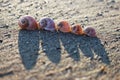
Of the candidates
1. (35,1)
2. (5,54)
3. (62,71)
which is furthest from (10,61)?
(35,1)

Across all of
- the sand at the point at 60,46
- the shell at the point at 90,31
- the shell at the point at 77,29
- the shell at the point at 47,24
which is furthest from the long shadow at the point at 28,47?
the shell at the point at 90,31

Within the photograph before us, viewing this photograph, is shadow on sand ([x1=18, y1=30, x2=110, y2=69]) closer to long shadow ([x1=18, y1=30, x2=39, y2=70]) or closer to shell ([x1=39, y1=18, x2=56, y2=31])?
long shadow ([x1=18, y1=30, x2=39, y2=70])

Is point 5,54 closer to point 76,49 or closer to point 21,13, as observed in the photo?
point 76,49

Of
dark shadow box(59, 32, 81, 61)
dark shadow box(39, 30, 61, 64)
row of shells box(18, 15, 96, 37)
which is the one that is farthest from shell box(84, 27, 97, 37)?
dark shadow box(39, 30, 61, 64)

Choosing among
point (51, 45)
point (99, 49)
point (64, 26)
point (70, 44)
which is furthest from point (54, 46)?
point (99, 49)

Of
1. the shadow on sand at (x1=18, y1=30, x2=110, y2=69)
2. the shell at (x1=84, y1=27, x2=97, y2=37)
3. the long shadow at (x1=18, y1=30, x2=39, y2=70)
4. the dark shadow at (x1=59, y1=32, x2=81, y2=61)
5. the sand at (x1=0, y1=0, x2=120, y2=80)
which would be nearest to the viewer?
the sand at (x1=0, y1=0, x2=120, y2=80)

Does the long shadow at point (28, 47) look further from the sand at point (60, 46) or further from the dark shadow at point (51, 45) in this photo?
the dark shadow at point (51, 45)

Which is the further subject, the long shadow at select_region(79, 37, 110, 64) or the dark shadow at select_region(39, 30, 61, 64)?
the long shadow at select_region(79, 37, 110, 64)
